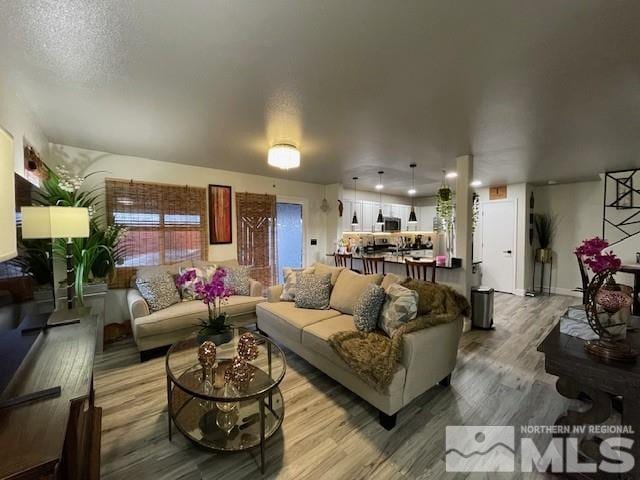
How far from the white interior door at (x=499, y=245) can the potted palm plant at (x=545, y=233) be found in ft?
2.25

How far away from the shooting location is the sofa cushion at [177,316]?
293 cm

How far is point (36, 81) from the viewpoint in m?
1.90

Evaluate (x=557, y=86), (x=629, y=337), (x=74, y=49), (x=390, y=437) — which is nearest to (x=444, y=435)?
(x=390, y=437)

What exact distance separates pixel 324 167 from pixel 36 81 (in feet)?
10.9

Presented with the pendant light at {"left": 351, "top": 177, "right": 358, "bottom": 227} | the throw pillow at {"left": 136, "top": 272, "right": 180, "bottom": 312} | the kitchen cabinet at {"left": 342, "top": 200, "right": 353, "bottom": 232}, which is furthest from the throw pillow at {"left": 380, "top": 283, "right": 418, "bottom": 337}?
the kitchen cabinet at {"left": 342, "top": 200, "right": 353, "bottom": 232}

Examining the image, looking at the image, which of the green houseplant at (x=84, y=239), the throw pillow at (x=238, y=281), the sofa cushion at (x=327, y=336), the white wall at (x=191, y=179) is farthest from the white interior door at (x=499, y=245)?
the green houseplant at (x=84, y=239)

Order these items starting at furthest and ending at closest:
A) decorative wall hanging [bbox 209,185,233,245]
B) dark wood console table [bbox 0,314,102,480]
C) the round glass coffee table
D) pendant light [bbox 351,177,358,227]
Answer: pendant light [bbox 351,177,358,227] → decorative wall hanging [bbox 209,185,233,245] → the round glass coffee table → dark wood console table [bbox 0,314,102,480]

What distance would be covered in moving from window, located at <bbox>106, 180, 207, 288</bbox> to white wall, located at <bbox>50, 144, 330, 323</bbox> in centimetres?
14

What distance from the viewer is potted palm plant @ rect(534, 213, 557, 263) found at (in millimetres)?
6004

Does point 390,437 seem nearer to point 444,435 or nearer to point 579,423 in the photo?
point 444,435

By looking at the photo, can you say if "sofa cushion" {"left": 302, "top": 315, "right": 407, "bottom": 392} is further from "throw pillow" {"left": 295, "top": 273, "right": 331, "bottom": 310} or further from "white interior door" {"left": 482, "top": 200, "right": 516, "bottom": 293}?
"white interior door" {"left": 482, "top": 200, "right": 516, "bottom": 293}

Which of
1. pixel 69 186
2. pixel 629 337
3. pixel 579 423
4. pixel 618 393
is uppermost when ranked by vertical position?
pixel 69 186

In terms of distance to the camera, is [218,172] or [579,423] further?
[218,172]

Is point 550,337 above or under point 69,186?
under
